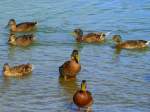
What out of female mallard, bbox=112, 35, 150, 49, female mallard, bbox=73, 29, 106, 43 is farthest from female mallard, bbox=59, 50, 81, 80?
female mallard, bbox=73, 29, 106, 43

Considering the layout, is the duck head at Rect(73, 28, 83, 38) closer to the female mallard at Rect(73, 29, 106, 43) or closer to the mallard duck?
the female mallard at Rect(73, 29, 106, 43)

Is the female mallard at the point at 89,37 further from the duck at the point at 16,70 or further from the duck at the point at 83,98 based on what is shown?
the duck at the point at 83,98

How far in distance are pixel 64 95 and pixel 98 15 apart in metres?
7.31

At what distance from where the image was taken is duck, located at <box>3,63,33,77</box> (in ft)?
37.5

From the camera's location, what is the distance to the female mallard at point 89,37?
1446cm

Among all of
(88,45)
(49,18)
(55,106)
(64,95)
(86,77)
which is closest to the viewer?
(55,106)

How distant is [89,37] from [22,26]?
227 cm

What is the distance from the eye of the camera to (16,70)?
1154cm

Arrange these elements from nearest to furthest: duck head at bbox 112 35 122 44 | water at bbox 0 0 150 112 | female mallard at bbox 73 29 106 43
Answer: water at bbox 0 0 150 112 < duck head at bbox 112 35 122 44 < female mallard at bbox 73 29 106 43

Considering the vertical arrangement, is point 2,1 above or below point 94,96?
above

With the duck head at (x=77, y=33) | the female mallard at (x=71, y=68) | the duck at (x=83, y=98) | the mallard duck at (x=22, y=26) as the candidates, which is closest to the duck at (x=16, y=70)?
the female mallard at (x=71, y=68)

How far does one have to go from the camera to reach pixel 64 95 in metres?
10.3

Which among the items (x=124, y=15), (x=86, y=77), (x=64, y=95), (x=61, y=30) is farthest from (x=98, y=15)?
(x=64, y=95)

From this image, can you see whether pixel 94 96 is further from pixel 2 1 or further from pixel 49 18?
pixel 2 1
